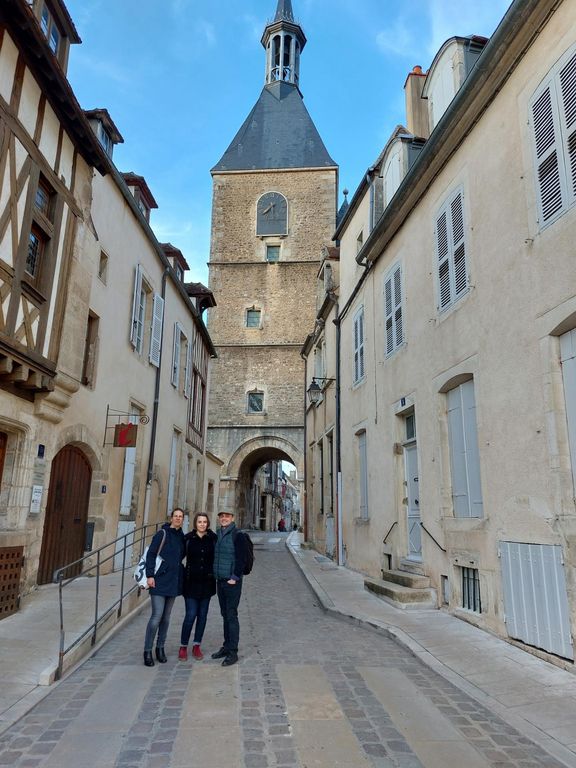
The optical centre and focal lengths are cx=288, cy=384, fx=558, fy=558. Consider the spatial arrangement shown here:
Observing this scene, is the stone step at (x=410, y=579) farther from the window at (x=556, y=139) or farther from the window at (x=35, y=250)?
the window at (x=35, y=250)

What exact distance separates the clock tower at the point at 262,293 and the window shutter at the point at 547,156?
69.6ft

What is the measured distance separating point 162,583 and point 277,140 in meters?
32.7

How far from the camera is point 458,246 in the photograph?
702 centimetres

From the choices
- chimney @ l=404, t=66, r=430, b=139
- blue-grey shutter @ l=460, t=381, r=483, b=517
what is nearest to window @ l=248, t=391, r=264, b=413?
chimney @ l=404, t=66, r=430, b=139

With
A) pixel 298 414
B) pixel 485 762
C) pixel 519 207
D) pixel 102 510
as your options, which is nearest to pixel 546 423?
pixel 519 207

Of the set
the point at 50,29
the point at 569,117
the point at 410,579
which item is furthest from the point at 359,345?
the point at 50,29

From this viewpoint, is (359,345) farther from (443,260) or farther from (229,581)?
(229,581)

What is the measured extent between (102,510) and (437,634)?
19.0 ft

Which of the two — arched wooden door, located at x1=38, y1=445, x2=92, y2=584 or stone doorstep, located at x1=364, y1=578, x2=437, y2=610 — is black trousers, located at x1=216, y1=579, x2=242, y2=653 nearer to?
stone doorstep, located at x1=364, y1=578, x2=437, y2=610

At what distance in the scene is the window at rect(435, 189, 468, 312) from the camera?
6941 mm

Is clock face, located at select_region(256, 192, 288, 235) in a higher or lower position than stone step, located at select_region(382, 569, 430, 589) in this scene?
higher

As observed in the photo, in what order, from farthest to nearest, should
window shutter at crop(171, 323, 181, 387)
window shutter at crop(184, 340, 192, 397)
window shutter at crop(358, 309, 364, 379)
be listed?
window shutter at crop(184, 340, 192, 397) → window shutter at crop(171, 323, 181, 387) → window shutter at crop(358, 309, 364, 379)

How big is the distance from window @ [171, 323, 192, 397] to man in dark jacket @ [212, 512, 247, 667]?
9.33m

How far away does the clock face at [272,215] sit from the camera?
3016 centimetres
